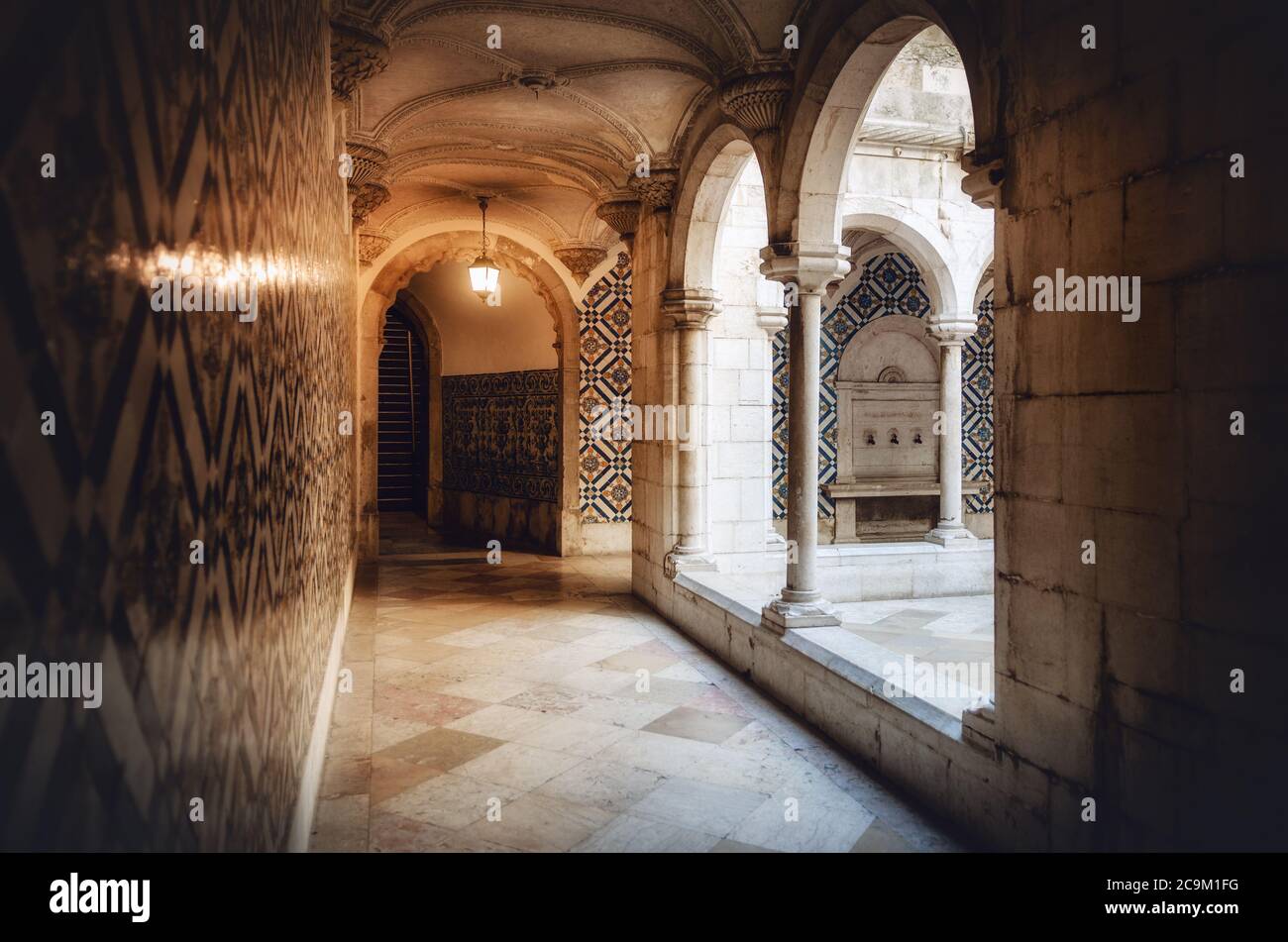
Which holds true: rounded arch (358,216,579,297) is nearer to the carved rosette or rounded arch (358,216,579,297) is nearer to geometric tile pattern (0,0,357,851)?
the carved rosette

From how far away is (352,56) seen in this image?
4.44 m

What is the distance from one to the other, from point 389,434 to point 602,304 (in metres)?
5.41

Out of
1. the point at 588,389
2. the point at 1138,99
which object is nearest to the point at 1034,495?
the point at 1138,99

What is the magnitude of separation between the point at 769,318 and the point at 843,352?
2953 mm

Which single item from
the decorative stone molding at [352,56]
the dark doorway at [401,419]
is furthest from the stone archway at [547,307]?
the decorative stone molding at [352,56]

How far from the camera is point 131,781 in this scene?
2.45 ft

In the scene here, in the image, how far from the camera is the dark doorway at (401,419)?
45.6 ft

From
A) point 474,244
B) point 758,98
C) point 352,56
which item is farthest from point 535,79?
point 474,244

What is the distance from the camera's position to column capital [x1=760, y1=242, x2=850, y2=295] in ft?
15.6

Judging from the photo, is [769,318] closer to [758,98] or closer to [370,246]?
[758,98]

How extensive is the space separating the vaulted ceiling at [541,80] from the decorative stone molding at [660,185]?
0.08 m

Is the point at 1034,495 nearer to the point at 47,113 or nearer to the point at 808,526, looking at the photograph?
the point at 808,526

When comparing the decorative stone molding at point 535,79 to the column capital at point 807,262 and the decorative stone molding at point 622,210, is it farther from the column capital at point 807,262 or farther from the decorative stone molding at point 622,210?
the column capital at point 807,262

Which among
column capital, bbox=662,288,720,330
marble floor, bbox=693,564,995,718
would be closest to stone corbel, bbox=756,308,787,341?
column capital, bbox=662,288,720,330
